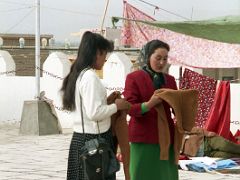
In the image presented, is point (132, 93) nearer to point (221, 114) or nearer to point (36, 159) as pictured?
point (221, 114)

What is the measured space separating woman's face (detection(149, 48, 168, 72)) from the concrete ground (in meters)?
3.18

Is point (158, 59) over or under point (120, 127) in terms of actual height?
over

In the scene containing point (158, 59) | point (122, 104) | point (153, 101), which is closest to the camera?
point (122, 104)

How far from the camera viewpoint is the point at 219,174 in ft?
26.3

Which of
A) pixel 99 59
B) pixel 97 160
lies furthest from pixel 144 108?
pixel 97 160

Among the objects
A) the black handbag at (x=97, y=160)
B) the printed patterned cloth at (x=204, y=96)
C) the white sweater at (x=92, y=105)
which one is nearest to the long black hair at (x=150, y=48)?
the white sweater at (x=92, y=105)

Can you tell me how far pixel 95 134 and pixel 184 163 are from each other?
14.2ft

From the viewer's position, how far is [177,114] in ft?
15.7

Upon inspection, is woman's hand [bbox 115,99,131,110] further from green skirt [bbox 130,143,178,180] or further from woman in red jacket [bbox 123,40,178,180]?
green skirt [bbox 130,143,178,180]

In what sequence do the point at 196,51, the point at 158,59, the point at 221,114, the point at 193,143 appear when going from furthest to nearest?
the point at 196,51, the point at 221,114, the point at 193,143, the point at 158,59

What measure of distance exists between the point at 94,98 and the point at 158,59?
87cm

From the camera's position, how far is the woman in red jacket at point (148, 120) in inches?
189

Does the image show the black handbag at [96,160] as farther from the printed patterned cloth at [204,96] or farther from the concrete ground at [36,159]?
the printed patterned cloth at [204,96]

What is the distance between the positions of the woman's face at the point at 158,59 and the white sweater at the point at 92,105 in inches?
27.7
